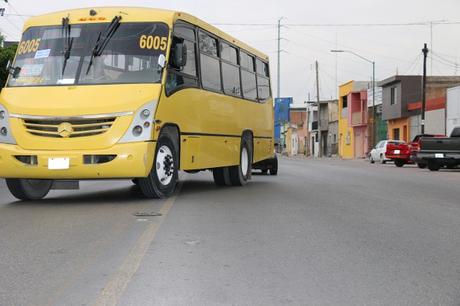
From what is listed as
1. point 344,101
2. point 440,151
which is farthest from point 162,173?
point 344,101

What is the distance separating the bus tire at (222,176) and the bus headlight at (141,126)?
4782mm

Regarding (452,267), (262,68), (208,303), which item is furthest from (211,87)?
(208,303)

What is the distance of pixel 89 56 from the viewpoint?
1053 centimetres

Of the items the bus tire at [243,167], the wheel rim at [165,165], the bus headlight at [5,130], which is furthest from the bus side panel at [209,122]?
the bus headlight at [5,130]

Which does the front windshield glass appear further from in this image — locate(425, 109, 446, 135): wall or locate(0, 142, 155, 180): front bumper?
locate(425, 109, 446, 135): wall

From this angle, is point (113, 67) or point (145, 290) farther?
point (113, 67)

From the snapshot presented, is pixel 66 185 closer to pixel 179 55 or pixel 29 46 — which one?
pixel 29 46

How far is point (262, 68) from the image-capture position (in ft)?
56.4

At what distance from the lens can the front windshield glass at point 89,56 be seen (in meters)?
10.4

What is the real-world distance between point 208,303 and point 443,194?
10.4 m

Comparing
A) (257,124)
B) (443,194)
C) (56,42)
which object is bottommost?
(443,194)

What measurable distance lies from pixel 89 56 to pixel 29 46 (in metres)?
1.21

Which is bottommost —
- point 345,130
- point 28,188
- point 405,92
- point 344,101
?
point 28,188

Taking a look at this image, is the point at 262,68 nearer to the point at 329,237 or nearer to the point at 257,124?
the point at 257,124
